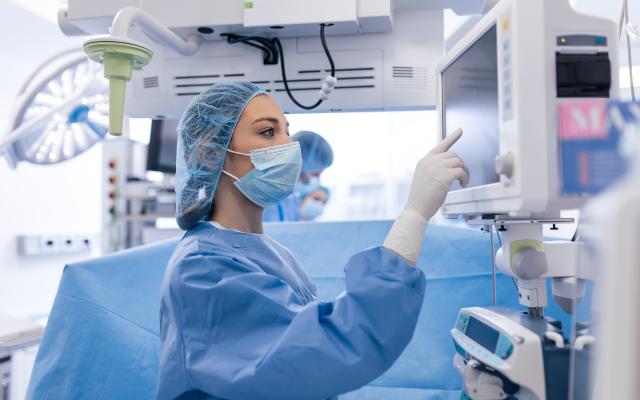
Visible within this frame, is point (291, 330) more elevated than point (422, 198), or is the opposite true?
point (422, 198)

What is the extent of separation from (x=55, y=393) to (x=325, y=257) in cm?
105

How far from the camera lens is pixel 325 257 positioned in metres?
2.00

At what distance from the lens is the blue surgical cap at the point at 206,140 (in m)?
1.19

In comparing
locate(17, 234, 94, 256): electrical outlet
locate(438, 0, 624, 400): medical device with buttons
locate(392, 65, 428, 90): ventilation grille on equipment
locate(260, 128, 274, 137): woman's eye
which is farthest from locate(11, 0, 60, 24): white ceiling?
locate(438, 0, 624, 400): medical device with buttons

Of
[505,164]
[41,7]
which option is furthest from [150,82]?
[41,7]

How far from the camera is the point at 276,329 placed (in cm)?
88

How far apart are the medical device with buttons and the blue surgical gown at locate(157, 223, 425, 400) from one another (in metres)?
0.17

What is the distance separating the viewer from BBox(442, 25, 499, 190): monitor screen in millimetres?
838

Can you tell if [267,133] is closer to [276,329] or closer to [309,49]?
[309,49]

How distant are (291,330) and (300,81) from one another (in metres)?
0.71

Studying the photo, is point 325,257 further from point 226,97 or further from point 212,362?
point 212,362

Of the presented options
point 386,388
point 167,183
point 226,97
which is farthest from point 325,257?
point 167,183

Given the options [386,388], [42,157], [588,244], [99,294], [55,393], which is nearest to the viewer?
[588,244]

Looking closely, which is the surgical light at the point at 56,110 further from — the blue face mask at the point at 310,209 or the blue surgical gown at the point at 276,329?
the blue face mask at the point at 310,209
